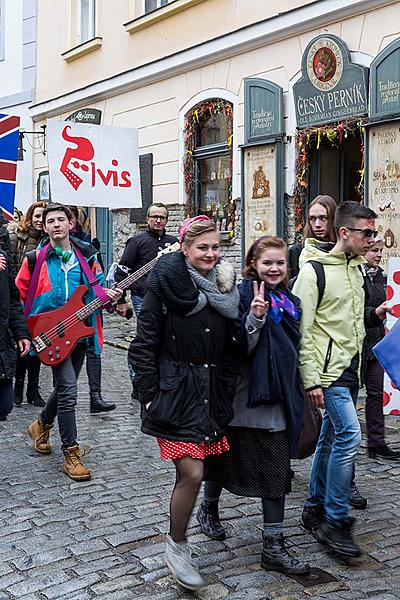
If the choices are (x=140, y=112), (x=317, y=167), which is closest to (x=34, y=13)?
(x=140, y=112)

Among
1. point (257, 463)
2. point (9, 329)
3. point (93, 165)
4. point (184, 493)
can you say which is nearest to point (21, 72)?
point (93, 165)

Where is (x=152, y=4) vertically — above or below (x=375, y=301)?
above

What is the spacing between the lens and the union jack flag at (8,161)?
330 inches

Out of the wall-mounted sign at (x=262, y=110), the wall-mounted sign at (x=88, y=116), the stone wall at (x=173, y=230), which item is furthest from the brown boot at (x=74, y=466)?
the wall-mounted sign at (x=88, y=116)

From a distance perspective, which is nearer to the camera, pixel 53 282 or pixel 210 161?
pixel 53 282

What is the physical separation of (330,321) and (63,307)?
90.1 inches

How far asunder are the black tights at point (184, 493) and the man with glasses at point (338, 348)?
2.34ft

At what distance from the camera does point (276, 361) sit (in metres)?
4.08

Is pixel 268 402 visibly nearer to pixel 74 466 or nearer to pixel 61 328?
pixel 74 466

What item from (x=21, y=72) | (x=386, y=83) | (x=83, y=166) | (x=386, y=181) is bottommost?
(x=386, y=181)

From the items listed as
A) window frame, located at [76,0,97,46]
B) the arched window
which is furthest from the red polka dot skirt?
window frame, located at [76,0,97,46]

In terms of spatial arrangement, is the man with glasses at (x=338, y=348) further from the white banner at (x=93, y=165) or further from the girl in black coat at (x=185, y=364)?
the white banner at (x=93, y=165)

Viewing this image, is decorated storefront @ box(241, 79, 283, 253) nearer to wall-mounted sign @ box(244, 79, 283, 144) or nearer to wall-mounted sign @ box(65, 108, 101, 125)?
wall-mounted sign @ box(244, 79, 283, 144)

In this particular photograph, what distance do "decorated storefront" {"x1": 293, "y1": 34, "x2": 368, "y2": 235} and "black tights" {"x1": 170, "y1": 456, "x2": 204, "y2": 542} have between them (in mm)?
6995
